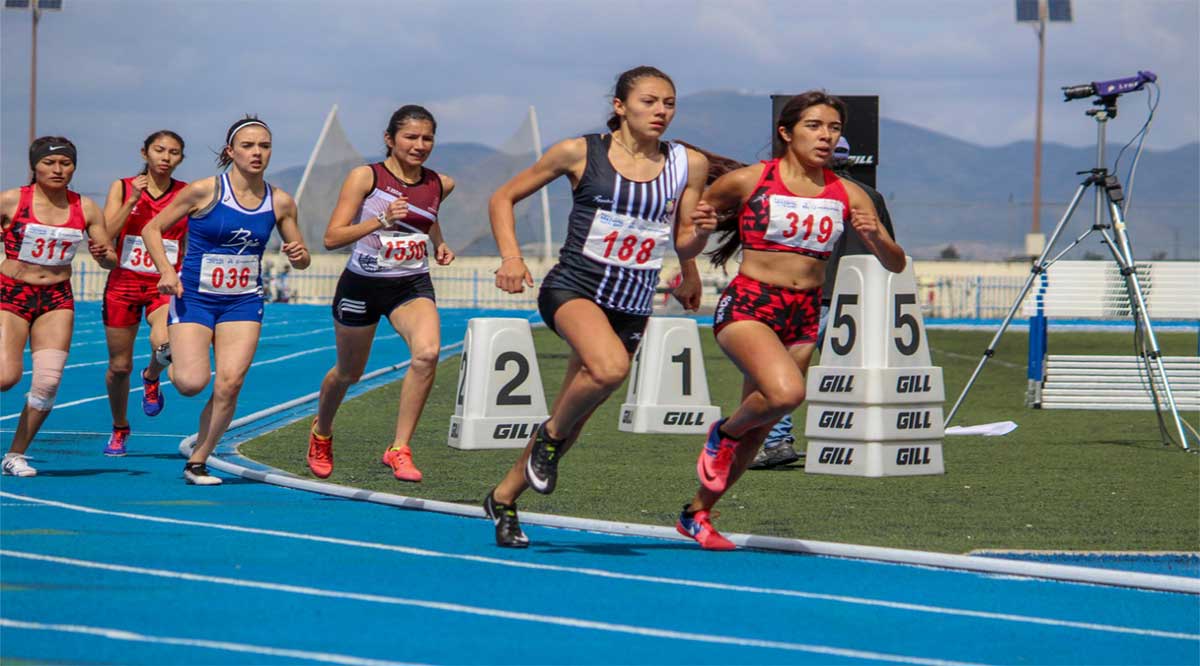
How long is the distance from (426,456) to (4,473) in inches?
116

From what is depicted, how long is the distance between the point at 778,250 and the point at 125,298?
5.61m

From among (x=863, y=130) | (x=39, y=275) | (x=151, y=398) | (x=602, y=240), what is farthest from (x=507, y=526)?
(x=863, y=130)

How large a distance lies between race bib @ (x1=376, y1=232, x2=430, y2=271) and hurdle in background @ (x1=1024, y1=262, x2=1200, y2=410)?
8554mm

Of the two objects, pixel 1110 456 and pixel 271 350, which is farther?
pixel 271 350

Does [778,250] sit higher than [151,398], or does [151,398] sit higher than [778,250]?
[778,250]

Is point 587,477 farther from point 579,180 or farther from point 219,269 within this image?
point 579,180

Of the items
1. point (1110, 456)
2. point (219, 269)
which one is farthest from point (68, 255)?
point (1110, 456)

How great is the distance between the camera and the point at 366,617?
18.6ft

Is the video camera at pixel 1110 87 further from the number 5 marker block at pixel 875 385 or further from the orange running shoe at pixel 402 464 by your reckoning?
the orange running shoe at pixel 402 464

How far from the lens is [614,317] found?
740cm

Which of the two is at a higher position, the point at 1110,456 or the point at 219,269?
the point at 219,269

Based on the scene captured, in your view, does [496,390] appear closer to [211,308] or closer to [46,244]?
[211,308]

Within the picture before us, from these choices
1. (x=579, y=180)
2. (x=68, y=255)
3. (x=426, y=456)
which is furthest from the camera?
(x=426, y=456)

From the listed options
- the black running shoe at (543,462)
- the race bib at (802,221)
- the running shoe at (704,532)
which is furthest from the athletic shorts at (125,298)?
the race bib at (802,221)
